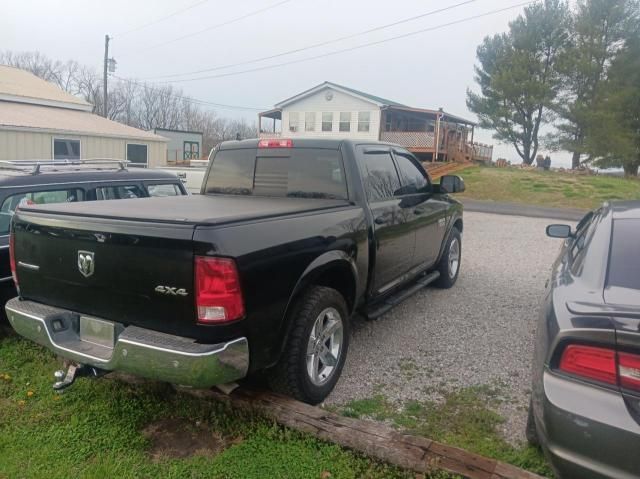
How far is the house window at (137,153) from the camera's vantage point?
823 inches

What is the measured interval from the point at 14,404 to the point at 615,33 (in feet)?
120

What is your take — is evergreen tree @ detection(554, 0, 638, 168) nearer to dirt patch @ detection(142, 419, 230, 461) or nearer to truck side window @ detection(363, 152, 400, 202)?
truck side window @ detection(363, 152, 400, 202)

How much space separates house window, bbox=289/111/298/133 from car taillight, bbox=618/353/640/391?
3532 centimetres

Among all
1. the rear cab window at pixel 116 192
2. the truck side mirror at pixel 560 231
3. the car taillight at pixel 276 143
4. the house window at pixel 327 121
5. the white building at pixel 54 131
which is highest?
the house window at pixel 327 121

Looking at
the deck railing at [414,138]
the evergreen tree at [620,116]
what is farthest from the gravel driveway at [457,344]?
the evergreen tree at [620,116]

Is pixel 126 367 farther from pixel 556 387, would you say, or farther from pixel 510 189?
pixel 510 189

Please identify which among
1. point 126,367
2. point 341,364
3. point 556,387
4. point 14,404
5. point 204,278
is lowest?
point 14,404

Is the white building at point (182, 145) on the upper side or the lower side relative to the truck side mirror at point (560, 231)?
upper

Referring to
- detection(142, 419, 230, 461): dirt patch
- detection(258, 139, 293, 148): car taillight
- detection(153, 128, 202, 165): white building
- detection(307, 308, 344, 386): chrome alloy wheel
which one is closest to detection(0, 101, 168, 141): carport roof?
detection(153, 128, 202, 165): white building

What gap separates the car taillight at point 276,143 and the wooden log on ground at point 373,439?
2153mm

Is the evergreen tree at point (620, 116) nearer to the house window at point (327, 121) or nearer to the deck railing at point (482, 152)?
the deck railing at point (482, 152)

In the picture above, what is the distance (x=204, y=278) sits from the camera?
255cm

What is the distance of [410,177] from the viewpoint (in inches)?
206

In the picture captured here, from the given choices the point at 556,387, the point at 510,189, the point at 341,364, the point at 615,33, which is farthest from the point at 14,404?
the point at 615,33
